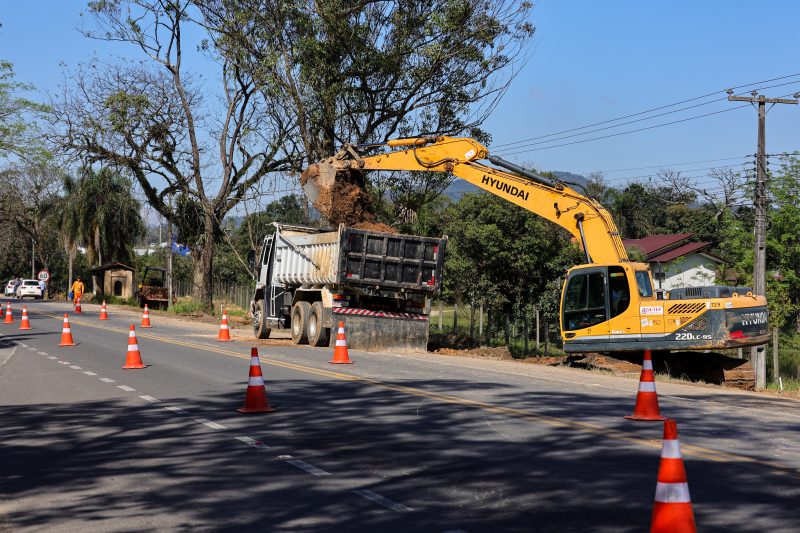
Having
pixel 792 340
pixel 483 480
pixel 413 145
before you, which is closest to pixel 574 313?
pixel 413 145

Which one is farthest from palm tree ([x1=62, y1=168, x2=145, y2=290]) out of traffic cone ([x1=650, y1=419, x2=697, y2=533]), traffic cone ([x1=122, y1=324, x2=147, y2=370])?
traffic cone ([x1=650, y1=419, x2=697, y2=533])

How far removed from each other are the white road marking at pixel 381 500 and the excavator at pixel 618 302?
12.8 m

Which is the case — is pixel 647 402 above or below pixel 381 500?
above

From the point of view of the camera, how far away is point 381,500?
6.62 m

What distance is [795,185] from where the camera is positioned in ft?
156

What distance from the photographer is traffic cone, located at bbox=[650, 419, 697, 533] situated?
15.9ft

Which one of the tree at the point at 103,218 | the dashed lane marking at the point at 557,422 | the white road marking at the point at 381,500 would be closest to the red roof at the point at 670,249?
the tree at the point at 103,218

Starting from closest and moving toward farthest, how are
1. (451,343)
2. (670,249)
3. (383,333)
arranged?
1. (383,333)
2. (451,343)
3. (670,249)

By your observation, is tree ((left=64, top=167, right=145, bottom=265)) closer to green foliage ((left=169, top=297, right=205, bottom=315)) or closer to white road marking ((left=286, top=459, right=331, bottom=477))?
green foliage ((left=169, top=297, right=205, bottom=315))

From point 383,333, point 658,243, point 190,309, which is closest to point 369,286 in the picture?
point 383,333

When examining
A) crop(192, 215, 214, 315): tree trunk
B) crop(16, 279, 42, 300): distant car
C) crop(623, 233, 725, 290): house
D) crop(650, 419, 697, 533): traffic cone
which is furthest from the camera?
crop(16, 279, 42, 300): distant car

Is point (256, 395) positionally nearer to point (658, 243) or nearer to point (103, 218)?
point (103, 218)

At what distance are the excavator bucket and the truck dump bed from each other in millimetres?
1048

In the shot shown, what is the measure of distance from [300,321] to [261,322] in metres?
2.92
